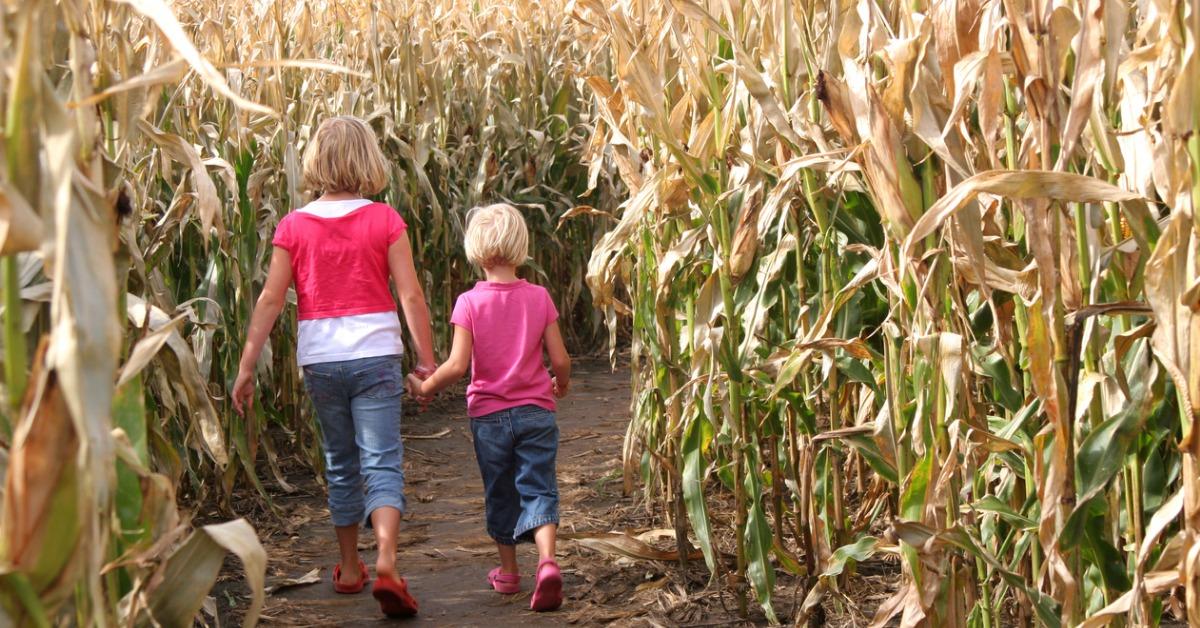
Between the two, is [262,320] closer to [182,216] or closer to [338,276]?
[338,276]

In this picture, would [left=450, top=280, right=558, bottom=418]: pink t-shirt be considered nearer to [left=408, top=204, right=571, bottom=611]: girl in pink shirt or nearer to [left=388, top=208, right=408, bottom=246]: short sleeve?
[left=408, top=204, right=571, bottom=611]: girl in pink shirt

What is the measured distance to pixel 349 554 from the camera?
13.2 feet

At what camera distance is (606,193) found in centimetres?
839

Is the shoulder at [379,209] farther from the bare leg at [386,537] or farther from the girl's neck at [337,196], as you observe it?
the bare leg at [386,537]

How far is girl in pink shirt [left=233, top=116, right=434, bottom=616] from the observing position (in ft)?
12.4

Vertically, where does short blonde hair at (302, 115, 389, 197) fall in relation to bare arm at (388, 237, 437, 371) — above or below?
above

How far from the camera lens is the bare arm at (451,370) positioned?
3754 millimetres

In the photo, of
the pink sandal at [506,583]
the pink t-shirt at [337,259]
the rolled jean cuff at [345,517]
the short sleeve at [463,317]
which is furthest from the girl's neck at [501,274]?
the pink sandal at [506,583]

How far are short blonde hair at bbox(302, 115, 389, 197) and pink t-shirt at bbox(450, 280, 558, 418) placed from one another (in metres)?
0.49

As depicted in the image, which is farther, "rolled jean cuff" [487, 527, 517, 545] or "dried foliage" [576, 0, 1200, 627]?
"rolled jean cuff" [487, 527, 517, 545]

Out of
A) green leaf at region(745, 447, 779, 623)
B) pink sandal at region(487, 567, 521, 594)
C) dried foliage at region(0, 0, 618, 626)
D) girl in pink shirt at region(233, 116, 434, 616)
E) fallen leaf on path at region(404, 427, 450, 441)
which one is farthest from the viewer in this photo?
fallen leaf on path at region(404, 427, 450, 441)

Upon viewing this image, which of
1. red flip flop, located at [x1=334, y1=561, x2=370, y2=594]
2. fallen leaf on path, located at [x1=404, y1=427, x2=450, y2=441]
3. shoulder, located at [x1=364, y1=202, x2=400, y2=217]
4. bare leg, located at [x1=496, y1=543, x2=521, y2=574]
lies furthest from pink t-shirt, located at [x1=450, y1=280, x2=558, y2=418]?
fallen leaf on path, located at [x1=404, y1=427, x2=450, y2=441]

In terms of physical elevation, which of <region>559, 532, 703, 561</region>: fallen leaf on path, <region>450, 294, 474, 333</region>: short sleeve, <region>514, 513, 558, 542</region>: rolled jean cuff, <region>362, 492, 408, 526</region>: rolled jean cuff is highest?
<region>450, 294, 474, 333</region>: short sleeve

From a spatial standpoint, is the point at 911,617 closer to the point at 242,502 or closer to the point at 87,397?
the point at 87,397
